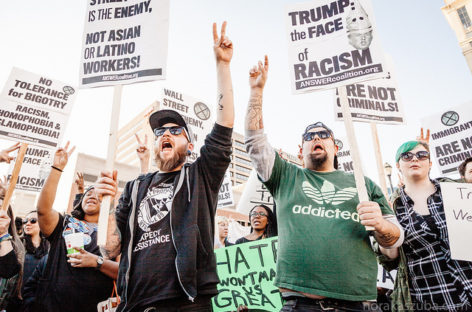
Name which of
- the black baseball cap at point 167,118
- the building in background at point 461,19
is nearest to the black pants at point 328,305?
the black baseball cap at point 167,118

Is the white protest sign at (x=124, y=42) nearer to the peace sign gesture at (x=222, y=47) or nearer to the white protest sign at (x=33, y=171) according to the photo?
the peace sign gesture at (x=222, y=47)

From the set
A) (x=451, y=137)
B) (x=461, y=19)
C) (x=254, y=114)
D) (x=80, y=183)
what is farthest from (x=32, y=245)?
(x=461, y=19)

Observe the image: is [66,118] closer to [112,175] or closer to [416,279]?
[112,175]

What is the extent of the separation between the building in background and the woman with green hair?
2565 centimetres

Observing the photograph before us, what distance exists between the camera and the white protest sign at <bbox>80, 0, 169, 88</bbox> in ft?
8.92

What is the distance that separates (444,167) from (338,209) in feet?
14.2

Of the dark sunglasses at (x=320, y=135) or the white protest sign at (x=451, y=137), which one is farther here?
the white protest sign at (x=451, y=137)

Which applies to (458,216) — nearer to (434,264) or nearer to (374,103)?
(434,264)

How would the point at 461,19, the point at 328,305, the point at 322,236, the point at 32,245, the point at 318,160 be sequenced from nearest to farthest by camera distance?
1. the point at 328,305
2. the point at 322,236
3. the point at 318,160
4. the point at 32,245
5. the point at 461,19

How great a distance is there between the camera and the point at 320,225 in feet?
7.13

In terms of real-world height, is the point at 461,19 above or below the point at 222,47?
above

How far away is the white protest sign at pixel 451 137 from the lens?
18.2 ft

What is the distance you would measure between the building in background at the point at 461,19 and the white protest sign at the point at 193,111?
23.6m

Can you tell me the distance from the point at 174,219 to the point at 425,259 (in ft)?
6.13
